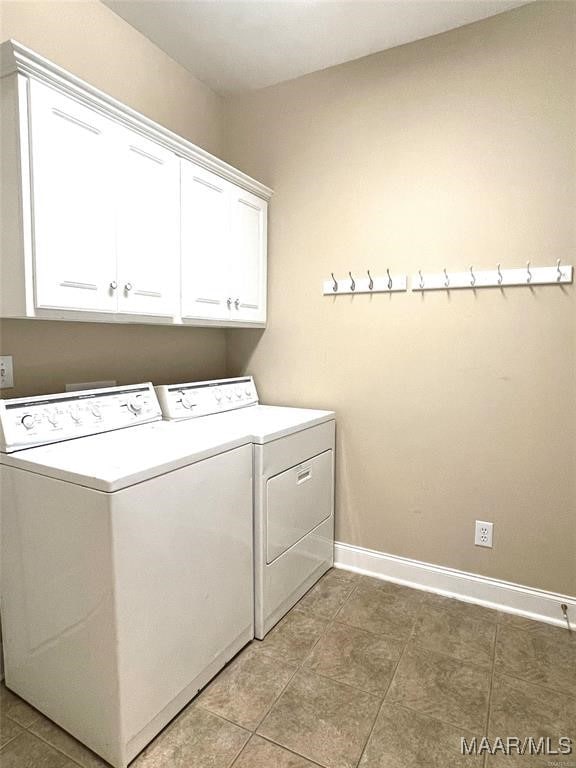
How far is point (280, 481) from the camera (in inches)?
76.4

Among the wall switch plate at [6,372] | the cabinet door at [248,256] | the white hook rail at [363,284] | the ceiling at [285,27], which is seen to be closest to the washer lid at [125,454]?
the wall switch plate at [6,372]

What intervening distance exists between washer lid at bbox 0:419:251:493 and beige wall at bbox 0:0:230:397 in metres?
0.33

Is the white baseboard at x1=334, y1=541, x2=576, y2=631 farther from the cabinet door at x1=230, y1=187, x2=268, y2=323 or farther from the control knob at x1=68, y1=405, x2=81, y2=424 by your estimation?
the control knob at x1=68, y1=405, x2=81, y2=424

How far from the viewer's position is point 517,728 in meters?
1.43

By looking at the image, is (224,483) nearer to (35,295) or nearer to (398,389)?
(35,295)

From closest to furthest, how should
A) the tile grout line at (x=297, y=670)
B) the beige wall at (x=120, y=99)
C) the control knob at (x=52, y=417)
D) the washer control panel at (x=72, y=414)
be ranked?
the tile grout line at (x=297, y=670)
the washer control panel at (x=72, y=414)
the control knob at (x=52, y=417)
the beige wall at (x=120, y=99)

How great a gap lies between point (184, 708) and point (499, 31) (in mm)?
2879

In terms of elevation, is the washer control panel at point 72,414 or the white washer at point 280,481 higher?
the washer control panel at point 72,414

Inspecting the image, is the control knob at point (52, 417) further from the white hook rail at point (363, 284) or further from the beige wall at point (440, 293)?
the white hook rail at point (363, 284)

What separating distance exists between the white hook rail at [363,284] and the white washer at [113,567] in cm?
105

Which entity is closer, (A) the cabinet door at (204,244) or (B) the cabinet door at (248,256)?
(A) the cabinet door at (204,244)

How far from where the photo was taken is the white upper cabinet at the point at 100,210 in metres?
1.39

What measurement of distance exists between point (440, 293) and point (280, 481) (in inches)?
44.7

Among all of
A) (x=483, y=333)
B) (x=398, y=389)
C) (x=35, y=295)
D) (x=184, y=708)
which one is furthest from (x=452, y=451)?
(x=35, y=295)
